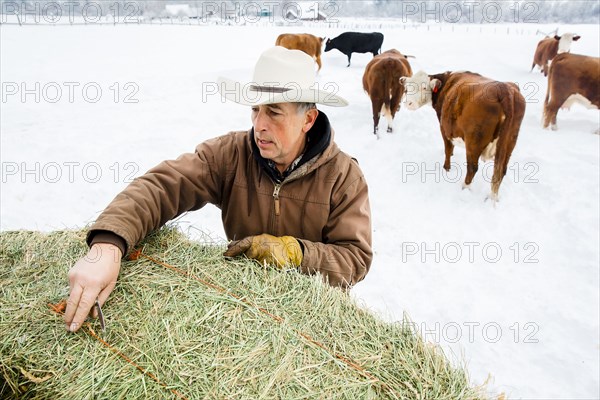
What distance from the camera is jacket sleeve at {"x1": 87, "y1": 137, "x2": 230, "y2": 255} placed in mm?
1438

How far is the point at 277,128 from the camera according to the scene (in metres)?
1.92

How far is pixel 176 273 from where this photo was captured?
1.43 m

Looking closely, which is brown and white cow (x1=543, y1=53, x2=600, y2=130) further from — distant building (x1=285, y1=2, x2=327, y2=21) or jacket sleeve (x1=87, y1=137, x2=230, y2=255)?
distant building (x1=285, y1=2, x2=327, y2=21)

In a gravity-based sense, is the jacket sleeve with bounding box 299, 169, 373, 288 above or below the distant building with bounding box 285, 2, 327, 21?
below

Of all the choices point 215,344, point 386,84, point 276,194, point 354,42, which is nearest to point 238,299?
point 215,344

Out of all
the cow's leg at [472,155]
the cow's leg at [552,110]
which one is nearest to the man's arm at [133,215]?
the cow's leg at [472,155]

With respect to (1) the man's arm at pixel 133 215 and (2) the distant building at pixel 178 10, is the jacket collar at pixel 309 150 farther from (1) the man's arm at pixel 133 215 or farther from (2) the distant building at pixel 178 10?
(2) the distant building at pixel 178 10

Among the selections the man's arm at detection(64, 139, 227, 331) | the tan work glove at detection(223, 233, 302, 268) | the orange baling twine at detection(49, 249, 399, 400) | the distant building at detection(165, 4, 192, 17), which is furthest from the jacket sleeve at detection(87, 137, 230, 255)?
the distant building at detection(165, 4, 192, 17)

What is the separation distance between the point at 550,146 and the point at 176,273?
28.0 ft

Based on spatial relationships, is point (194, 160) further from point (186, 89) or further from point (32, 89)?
point (32, 89)

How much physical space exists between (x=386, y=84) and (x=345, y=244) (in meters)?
6.96

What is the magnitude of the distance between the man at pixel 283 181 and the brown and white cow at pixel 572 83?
8.42 m

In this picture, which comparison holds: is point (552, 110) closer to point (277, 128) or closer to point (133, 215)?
point (277, 128)

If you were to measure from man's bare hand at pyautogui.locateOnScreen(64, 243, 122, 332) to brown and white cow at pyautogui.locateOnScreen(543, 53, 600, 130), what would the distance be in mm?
9666
